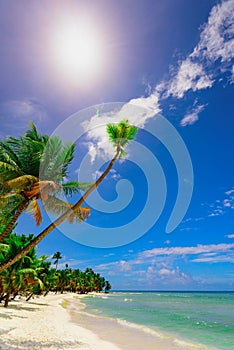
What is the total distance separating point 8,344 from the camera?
1084cm

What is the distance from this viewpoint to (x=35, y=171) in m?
13.0

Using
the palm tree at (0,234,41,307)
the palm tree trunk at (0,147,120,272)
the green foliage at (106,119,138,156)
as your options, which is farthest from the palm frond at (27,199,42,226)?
the palm tree at (0,234,41,307)

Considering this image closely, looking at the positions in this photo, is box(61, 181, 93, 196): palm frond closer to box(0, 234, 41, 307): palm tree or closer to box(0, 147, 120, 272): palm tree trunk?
box(0, 147, 120, 272): palm tree trunk

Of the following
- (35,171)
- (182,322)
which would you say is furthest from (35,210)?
(182,322)

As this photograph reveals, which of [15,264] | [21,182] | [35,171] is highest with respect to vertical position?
[35,171]

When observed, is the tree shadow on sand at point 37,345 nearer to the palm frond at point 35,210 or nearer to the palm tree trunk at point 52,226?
the palm tree trunk at point 52,226

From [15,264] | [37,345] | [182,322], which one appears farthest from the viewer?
[182,322]

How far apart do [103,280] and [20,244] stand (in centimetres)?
12857

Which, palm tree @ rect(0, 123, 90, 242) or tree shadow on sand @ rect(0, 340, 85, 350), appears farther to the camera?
palm tree @ rect(0, 123, 90, 242)

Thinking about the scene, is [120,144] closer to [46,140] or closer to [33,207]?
[46,140]

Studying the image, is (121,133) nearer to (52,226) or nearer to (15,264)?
(52,226)

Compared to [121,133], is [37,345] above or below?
below

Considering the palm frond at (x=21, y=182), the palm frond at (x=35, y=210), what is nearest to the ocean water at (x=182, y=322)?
the palm frond at (x=35, y=210)

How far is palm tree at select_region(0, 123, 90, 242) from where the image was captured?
12.1 m
